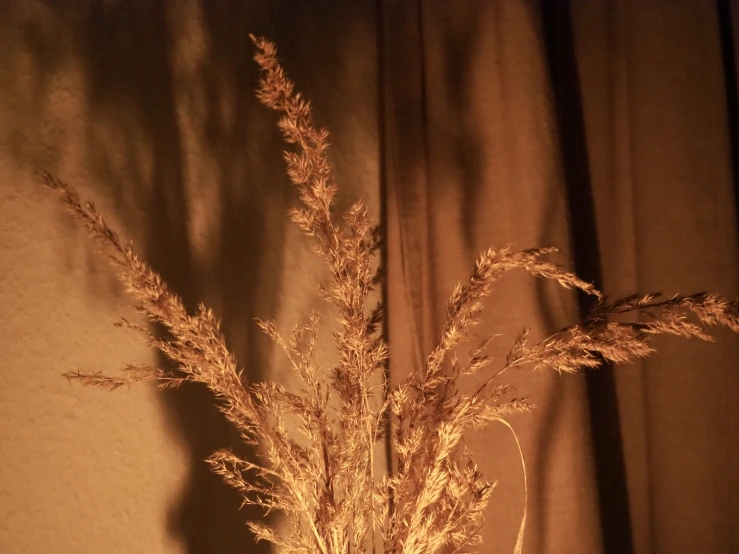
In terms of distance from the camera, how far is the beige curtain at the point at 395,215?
825 millimetres

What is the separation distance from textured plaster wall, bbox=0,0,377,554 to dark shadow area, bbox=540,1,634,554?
0.37 metres

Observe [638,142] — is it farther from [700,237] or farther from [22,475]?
[22,475]

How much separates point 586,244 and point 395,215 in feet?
1.00

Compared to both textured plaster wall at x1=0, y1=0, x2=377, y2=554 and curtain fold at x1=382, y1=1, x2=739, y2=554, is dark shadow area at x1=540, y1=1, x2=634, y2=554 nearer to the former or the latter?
curtain fold at x1=382, y1=1, x2=739, y2=554

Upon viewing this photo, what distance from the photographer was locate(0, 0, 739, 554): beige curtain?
2.71 ft

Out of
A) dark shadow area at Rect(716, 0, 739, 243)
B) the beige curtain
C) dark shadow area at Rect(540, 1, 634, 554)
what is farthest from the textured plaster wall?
dark shadow area at Rect(716, 0, 739, 243)

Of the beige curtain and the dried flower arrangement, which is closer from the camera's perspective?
the dried flower arrangement

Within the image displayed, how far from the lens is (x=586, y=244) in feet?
3.00

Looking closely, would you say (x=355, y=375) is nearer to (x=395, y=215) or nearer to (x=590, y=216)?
(x=395, y=215)

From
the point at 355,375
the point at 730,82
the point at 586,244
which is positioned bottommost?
the point at 355,375

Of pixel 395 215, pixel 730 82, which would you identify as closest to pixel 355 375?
pixel 395 215

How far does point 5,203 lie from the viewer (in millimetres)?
820

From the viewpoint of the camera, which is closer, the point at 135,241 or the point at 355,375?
the point at 355,375

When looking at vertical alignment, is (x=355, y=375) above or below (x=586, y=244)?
below
